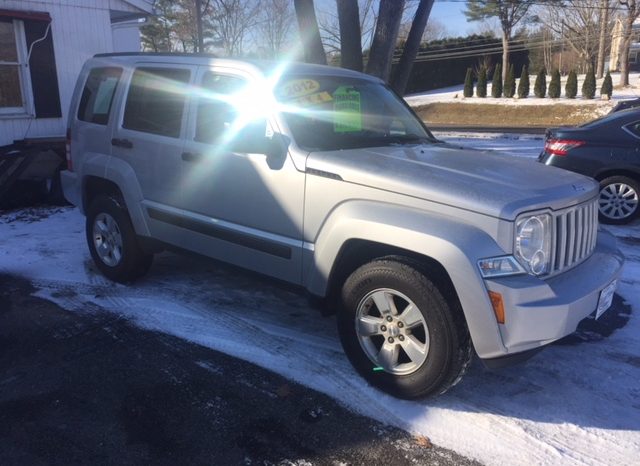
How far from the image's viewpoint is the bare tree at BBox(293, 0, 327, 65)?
1001 cm

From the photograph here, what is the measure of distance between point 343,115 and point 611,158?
184 inches

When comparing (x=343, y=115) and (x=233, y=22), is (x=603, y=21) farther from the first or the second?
(x=343, y=115)

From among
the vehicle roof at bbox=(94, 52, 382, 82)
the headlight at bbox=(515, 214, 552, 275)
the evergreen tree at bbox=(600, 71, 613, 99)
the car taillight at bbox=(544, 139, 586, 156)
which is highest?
the evergreen tree at bbox=(600, 71, 613, 99)

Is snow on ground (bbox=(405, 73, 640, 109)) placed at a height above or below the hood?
above

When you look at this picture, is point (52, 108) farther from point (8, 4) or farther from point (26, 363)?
point (26, 363)

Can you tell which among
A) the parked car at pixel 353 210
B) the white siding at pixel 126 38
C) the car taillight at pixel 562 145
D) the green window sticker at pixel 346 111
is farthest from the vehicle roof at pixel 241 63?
the white siding at pixel 126 38

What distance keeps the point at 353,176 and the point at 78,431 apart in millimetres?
2125

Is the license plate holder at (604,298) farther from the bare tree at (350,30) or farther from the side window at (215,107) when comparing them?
the bare tree at (350,30)

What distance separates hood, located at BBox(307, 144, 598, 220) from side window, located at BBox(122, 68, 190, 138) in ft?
4.90

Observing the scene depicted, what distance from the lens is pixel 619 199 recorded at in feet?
24.7

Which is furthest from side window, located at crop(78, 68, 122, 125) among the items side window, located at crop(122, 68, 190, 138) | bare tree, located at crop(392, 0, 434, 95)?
bare tree, located at crop(392, 0, 434, 95)

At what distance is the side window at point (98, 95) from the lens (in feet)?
17.5

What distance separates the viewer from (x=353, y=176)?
3543mm

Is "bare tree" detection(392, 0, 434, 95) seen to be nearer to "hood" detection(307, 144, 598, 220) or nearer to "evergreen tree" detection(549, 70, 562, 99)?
"hood" detection(307, 144, 598, 220)
